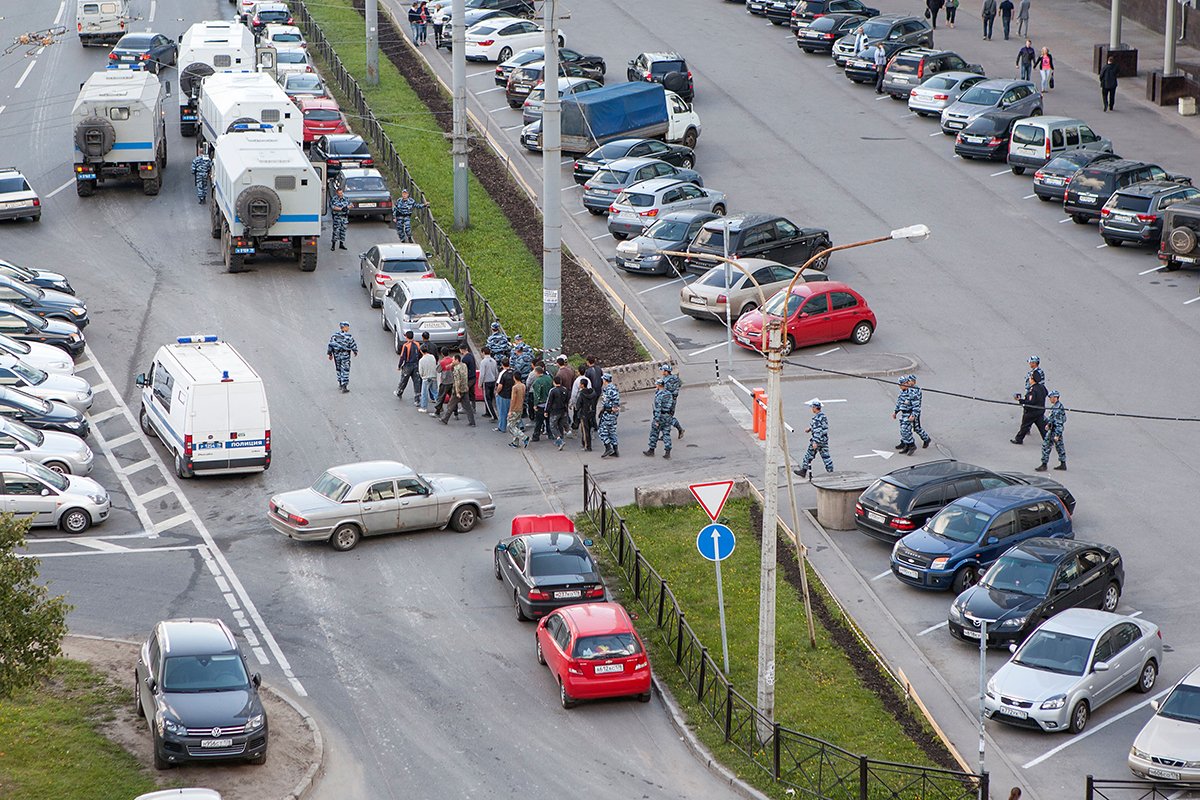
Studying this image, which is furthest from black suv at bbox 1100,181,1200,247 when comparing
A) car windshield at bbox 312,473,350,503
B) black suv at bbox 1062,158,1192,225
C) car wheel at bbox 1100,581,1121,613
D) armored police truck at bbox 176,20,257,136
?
armored police truck at bbox 176,20,257,136

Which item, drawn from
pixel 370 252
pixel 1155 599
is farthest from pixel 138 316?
pixel 1155 599

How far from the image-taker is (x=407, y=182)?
50.7 metres

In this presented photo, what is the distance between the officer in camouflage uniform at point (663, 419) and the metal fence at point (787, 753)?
21.8 ft

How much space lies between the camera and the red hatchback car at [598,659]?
24391mm

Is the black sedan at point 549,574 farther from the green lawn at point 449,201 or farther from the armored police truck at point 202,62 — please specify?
the armored police truck at point 202,62

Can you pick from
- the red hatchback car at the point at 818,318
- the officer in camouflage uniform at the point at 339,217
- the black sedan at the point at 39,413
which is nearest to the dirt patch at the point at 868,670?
the red hatchback car at the point at 818,318

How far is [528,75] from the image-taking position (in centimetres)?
5875

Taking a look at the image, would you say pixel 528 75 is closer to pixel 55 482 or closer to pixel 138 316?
pixel 138 316

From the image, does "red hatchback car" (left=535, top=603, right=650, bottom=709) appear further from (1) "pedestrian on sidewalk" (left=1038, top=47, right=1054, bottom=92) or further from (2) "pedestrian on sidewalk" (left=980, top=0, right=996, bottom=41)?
(2) "pedestrian on sidewalk" (left=980, top=0, right=996, bottom=41)

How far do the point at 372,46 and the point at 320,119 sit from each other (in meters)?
8.85

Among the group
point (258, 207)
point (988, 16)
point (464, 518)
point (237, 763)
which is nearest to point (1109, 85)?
point (988, 16)

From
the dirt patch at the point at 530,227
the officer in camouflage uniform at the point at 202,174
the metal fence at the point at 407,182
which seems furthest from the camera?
the officer in camouflage uniform at the point at 202,174

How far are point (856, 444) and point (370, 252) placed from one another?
14444 millimetres

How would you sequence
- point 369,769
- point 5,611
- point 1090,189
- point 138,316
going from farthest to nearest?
point 1090,189 → point 138,316 → point 369,769 → point 5,611
